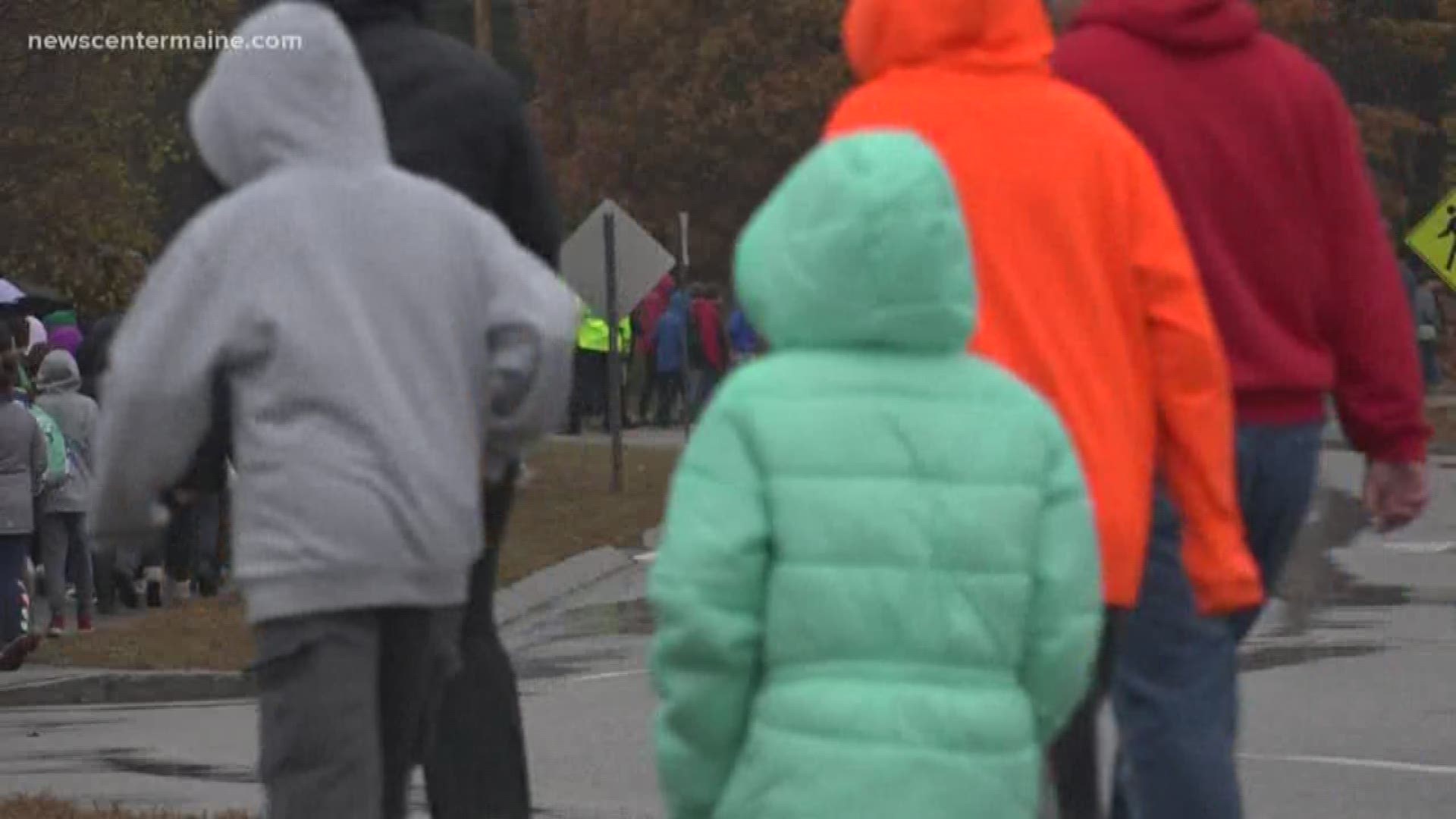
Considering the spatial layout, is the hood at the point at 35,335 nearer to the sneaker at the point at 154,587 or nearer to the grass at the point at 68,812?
the sneaker at the point at 154,587

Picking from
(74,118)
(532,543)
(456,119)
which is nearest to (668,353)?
(74,118)

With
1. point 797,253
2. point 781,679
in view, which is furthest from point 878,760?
point 797,253

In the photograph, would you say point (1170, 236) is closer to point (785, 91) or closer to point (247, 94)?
point (247, 94)

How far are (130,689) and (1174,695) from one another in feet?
36.7

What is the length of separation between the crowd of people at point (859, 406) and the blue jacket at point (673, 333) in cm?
3565

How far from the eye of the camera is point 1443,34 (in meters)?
59.1

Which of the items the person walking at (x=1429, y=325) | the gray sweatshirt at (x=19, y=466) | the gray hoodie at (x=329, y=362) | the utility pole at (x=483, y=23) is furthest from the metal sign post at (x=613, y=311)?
the gray hoodie at (x=329, y=362)

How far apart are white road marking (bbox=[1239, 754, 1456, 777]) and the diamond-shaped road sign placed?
58.1 ft

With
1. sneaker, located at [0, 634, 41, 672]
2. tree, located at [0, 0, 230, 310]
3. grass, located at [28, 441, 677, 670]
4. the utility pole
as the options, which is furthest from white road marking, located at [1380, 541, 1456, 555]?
the utility pole

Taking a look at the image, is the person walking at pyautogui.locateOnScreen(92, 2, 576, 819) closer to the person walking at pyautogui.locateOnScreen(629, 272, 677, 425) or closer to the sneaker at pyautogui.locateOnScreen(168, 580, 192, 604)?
the sneaker at pyautogui.locateOnScreen(168, 580, 192, 604)

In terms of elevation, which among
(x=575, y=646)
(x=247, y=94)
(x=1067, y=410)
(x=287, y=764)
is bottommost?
(x=575, y=646)

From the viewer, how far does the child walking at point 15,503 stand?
17719 millimetres

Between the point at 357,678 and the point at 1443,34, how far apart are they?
2142 inches

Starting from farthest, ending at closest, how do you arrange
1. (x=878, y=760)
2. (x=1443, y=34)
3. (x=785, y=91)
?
(x=785, y=91) → (x=1443, y=34) → (x=878, y=760)
